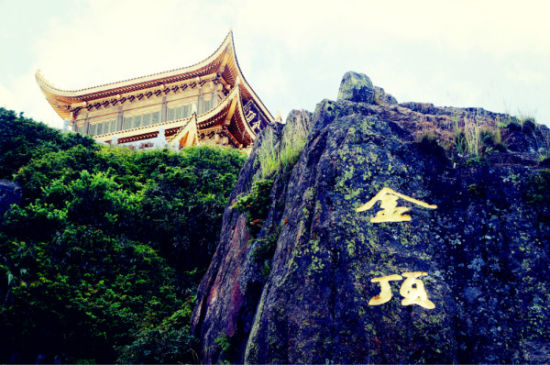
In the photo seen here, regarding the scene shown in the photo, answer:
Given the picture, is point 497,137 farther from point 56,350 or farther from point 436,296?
point 56,350

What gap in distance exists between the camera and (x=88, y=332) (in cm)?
649

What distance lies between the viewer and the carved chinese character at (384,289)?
3648 millimetres

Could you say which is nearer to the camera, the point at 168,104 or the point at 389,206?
the point at 389,206

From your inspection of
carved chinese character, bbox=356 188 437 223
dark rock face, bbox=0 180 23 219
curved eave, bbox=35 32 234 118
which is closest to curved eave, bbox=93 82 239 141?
curved eave, bbox=35 32 234 118

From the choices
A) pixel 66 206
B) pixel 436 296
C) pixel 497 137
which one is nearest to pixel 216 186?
pixel 66 206

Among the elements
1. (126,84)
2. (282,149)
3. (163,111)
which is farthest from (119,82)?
(282,149)

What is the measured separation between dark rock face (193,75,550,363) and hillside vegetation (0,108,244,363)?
219 cm

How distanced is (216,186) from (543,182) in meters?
6.95

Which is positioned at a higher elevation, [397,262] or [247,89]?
[247,89]

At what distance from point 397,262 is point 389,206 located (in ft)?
1.99

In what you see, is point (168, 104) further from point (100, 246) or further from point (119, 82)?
point (100, 246)

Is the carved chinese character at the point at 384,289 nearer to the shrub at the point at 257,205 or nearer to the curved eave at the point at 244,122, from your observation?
the shrub at the point at 257,205

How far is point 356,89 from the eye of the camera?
6.38 m

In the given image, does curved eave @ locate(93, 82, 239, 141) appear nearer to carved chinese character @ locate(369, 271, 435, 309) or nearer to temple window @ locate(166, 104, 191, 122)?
temple window @ locate(166, 104, 191, 122)
